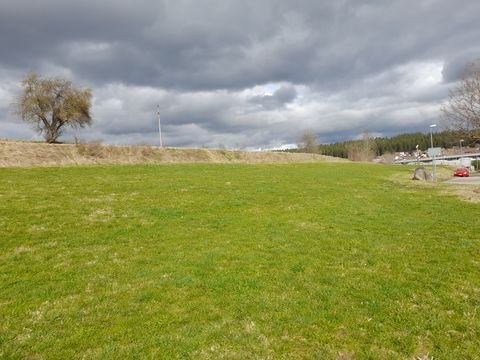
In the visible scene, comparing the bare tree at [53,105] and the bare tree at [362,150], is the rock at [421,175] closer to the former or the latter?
the bare tree at [53,105]

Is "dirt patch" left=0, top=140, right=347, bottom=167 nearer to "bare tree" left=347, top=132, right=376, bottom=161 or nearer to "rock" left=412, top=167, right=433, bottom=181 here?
"rock" left=412, top=167, right=433, bottom=181

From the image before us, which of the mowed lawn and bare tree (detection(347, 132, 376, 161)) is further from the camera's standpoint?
bare tree (detection(347, 132, 376, 161))

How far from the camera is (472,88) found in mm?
25891

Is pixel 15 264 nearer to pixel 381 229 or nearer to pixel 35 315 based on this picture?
pixel 35 315

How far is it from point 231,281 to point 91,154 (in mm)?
34089

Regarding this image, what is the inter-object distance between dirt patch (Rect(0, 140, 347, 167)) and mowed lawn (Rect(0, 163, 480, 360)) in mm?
15803

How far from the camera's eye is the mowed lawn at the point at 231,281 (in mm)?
5684

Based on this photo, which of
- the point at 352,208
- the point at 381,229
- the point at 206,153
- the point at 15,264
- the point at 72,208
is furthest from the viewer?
the point at 206,153

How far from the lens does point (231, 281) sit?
8250mm

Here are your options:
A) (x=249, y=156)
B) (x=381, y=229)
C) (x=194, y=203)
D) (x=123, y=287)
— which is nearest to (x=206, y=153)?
(x=249, y=156)

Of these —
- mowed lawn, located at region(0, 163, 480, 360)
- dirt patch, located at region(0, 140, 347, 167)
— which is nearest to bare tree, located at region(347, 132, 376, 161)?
dirt patch, located at region(0, 140, 347, 167)

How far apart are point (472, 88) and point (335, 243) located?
2309 centimetres

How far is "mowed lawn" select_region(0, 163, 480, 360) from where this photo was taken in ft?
18.6

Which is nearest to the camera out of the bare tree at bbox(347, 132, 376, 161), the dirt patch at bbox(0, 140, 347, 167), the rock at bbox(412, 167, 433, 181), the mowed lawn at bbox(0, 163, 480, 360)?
the mowed lawn at bbox(0, 163, 480, 360)
